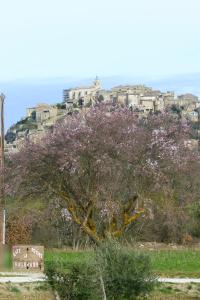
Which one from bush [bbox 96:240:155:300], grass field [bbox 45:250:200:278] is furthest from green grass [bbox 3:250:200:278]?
bush [bbox 96:240:155:300]

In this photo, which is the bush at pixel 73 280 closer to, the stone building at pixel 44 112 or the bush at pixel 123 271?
the bush at pixel 123 271

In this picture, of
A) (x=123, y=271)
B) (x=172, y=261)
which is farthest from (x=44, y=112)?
(x=123, y=271)

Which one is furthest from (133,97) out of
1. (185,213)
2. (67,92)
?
(185,213)

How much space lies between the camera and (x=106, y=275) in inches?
640

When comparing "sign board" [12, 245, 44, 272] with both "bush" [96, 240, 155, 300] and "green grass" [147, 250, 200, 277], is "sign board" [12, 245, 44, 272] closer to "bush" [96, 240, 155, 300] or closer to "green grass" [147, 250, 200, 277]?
"green grass" [147, 250, 200, 277]

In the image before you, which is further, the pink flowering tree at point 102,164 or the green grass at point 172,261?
the pink flowering tree at point 102,164

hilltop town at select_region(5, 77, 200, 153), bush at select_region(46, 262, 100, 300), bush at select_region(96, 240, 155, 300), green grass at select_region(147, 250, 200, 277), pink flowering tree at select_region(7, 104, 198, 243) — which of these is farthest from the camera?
hilltop town at select_region(5, 77, 200, 153)

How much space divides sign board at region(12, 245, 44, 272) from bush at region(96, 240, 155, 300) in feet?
10.9

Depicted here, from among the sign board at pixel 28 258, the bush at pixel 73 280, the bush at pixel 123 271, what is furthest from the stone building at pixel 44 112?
the bush at pixel 73 280

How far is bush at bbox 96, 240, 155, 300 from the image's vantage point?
16281mm

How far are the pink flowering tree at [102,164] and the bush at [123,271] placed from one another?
1106cm

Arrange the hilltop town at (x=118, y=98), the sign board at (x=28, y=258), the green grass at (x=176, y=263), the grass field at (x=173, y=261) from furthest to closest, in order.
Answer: the hilltop town at (x=118, y=98)
the green grass at (x=176, y=263)
the grass field at (x=173, y=261)
the sign board at (x=28, y=258)

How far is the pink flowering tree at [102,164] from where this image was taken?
2850cm

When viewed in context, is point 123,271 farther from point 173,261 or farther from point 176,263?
point 173,261
